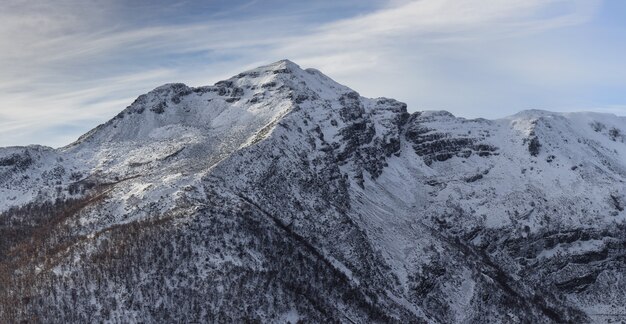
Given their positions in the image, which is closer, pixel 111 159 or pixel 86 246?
pixel 86 246

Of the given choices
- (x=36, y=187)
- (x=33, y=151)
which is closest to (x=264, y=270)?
(x=36, y=187)

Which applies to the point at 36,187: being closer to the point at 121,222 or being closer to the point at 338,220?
the point at 121,222

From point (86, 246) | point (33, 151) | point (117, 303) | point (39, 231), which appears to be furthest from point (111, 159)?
point (117, 303)

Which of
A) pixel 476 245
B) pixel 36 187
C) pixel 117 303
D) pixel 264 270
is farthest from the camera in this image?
pixel 476 245

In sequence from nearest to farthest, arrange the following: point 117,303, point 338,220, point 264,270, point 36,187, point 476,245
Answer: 1. point 117,303
2. point 264,270
3. point 338,220
4. point 36,187
5. point 476,245

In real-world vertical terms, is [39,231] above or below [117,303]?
above

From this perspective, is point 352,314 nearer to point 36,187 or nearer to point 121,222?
point 121,222

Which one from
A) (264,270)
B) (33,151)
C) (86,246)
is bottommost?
(264,270)
